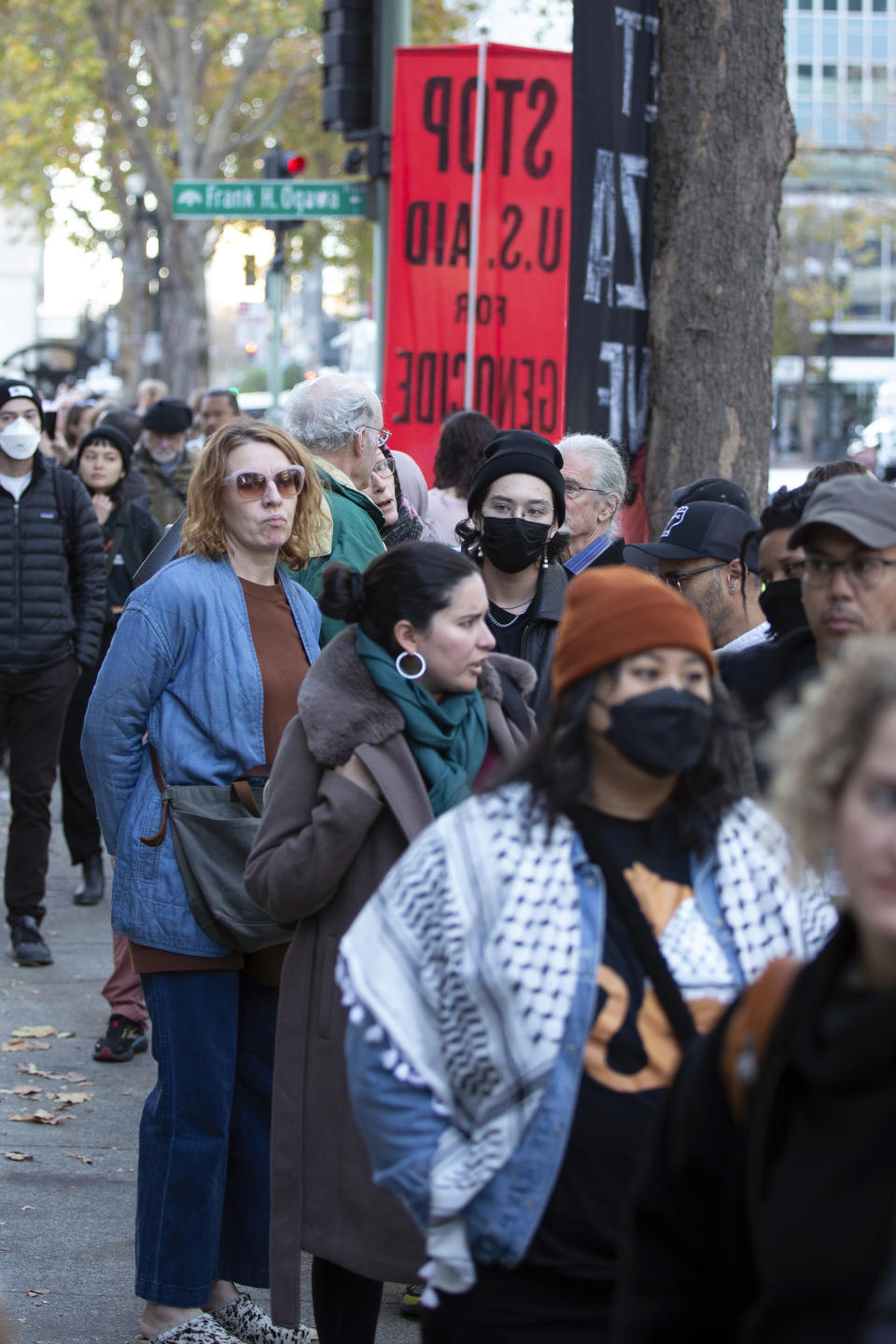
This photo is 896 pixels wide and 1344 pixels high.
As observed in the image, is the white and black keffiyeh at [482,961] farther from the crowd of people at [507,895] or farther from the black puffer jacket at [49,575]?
the black puffer jacket at [49,575]

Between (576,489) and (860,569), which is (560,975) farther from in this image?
(576,489)

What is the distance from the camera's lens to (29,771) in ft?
25.0

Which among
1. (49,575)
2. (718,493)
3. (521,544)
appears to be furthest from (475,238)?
(521,544)

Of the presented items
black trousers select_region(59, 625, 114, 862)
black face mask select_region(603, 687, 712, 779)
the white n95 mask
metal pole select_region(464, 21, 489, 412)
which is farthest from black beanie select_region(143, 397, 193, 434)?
black face mask select_region(603, 687, 712, 779)

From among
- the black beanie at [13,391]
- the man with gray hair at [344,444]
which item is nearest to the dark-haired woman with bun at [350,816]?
the man with gray hair at [344,444]

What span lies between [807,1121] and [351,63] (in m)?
9.69

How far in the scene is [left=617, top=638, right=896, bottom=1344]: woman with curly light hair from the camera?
1642mm

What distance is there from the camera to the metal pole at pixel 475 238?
26.5 feet

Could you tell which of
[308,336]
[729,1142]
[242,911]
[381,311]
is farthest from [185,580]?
[308,336]

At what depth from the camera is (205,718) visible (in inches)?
167

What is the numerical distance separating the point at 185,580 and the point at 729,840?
2049 mm

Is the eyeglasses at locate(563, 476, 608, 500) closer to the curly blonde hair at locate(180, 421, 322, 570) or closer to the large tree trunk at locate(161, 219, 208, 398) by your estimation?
the curly blonde hair at locate(180, 421, 322, 570)

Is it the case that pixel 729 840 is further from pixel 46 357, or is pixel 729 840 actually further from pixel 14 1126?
pixel 46 357

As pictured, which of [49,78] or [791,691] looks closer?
[791,691]
